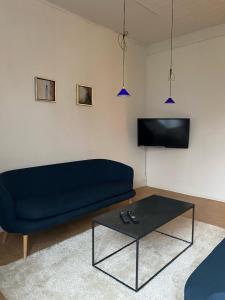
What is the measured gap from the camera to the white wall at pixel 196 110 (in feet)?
13.6

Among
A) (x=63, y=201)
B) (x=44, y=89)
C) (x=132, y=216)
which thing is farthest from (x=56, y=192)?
(x=44, y=89)

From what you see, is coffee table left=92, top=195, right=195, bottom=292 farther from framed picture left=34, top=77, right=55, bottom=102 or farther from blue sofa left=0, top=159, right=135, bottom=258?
framed picture left=34, top=77, right=55, bottom=102

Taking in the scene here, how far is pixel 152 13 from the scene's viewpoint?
3.65m

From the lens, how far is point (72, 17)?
3.63 meters

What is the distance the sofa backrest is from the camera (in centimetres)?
293

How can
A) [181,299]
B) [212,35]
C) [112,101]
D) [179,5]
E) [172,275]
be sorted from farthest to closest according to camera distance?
[112,101] < [212,35] < [179,5] < [172,275] < [181,299]

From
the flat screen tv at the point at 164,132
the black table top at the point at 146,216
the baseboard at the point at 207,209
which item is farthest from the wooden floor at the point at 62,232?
the flat screen tv at the point at 164,132

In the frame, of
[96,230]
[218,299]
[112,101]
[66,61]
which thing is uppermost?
[66,61]

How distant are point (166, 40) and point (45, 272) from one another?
14.8 feet

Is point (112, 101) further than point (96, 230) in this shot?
Yes

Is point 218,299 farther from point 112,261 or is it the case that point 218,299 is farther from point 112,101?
point 112,101

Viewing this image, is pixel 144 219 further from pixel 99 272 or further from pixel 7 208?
pixel 7 208

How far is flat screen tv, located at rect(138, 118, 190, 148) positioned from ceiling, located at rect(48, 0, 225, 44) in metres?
1.64

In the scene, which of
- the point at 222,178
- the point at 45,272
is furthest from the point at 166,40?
the point at 45,272
